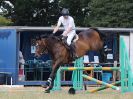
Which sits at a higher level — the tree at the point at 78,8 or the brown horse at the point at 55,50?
the tree at the point at 78,8

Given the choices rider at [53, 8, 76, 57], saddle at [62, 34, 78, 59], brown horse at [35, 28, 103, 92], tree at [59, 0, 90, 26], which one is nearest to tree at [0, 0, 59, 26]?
tree at [59, 0, 90, 26]

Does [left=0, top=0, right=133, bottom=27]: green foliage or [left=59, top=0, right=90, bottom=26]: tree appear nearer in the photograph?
[left=0, top=0, right=133, bottom=27]: green foliage

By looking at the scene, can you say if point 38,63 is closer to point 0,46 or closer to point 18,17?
point 0,46

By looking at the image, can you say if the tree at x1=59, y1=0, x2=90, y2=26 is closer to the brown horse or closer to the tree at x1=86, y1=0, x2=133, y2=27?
the tree at x1=86, y1=0, x2=133, y2=27

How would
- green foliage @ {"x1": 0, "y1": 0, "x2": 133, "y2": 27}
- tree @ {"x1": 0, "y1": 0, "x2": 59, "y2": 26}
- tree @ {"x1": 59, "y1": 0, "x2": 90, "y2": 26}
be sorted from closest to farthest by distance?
green foliage @ {"x1": 0, "y1": 0, "x2": 133, "y2": 27} < tree @ {"x1": 59, "y1": 0, "x2": 90, "y2": 26} < tree @ {"x1": 0, "y1": 0, "x2": 59, "y2": 26}

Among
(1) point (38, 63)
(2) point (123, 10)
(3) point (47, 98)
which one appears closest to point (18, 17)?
(2) point (123, 10)

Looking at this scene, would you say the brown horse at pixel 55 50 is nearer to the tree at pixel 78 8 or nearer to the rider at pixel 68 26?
the rider at pixel 68 26

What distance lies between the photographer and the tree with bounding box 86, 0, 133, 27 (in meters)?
38.5

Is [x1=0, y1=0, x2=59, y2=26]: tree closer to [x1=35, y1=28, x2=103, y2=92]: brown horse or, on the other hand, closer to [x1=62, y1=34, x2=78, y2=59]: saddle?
[x1=35, y1=28, x2=103, y2=92]: brown horse

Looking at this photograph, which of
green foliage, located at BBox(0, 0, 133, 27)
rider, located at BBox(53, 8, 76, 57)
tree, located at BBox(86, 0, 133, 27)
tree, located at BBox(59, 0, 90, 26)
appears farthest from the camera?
tree, located at BBox(59, 0, 90, 26)

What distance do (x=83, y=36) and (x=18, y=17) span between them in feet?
94.3

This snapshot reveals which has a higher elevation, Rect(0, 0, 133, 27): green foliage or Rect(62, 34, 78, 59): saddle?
Rect(0, 0, 133, 27): green foliage

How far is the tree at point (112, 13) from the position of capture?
3850cm

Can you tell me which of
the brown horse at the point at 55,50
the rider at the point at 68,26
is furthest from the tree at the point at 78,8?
the rider at the point at 68,26
